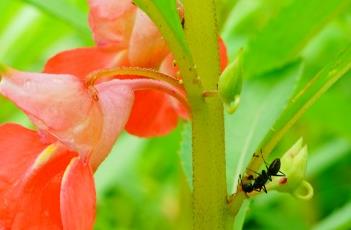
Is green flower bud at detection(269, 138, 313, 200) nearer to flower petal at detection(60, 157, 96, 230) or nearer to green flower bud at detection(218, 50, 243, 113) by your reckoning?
green flower bud at detection(218, 50, 243, 113)

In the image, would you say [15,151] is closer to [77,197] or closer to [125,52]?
[77,197]

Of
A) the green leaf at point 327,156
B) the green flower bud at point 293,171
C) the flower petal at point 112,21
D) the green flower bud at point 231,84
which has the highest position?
the green leaf at point 327,156

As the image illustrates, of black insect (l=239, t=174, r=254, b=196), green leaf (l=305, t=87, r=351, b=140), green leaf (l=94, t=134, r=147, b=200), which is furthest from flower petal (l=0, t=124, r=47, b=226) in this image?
green leaf (l=305, t=87, r=351, b=140)

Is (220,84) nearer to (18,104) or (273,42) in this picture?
(18,104)

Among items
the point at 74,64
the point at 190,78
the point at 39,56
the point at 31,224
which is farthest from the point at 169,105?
the point at 39,56

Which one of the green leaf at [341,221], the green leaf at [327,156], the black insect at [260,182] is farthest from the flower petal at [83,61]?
the green leaf at [327,156]

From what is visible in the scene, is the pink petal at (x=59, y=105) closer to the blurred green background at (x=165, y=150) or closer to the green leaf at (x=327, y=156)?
the blurred green background at (x=165, y=150)

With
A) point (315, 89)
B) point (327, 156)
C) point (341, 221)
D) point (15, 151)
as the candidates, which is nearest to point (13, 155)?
point (15, 151)
